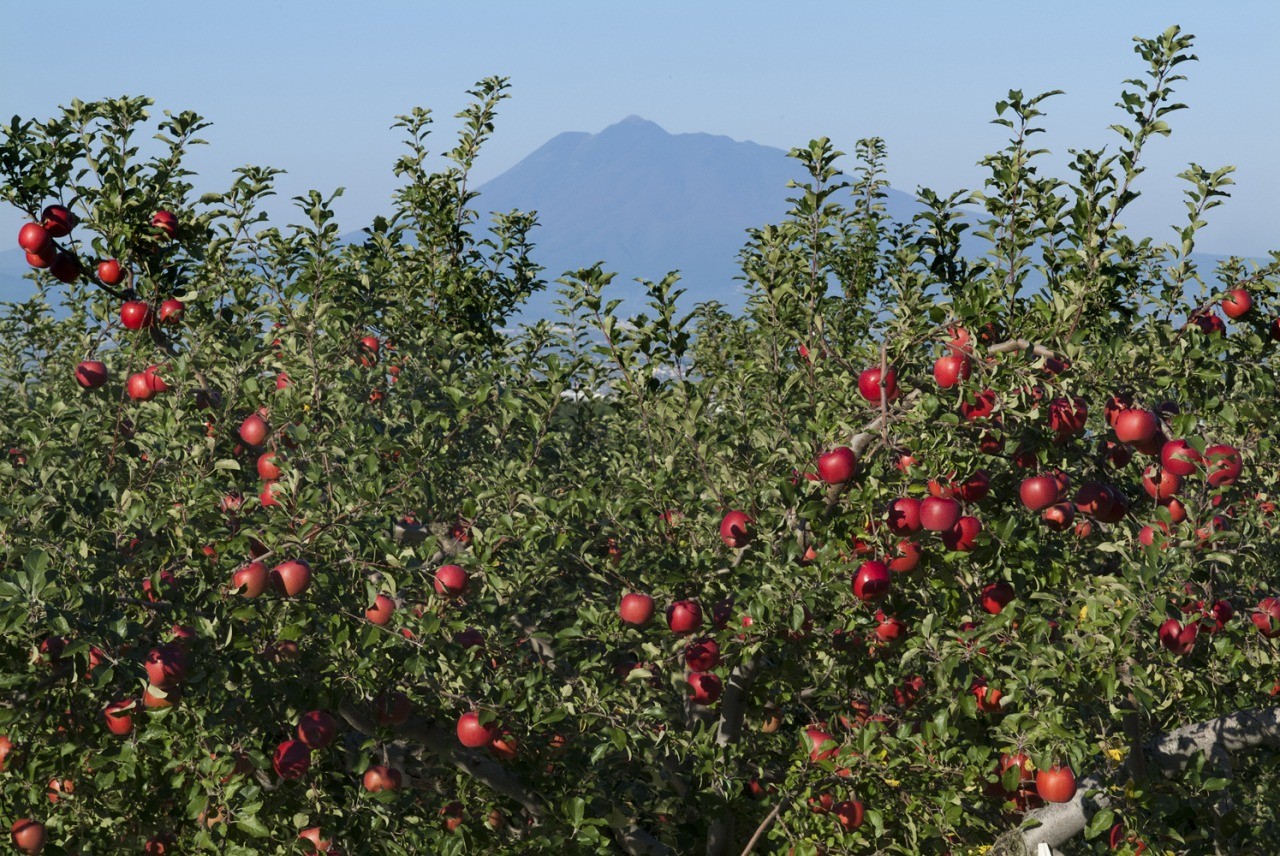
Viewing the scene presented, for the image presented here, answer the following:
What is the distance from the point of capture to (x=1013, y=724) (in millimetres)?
4762

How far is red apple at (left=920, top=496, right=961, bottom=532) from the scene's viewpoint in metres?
4.61

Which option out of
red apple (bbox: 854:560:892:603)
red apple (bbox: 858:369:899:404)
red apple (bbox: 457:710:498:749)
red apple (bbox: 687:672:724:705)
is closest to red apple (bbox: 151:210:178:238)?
red apple (bbox: 457:710:498:749)

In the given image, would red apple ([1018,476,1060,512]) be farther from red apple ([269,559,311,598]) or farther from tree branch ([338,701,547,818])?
red apple ([269,559,311,598])

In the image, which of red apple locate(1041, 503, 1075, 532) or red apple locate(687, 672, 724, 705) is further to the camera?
red apple locate(687, 672, 724, 705)

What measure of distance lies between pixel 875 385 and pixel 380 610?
2.18m

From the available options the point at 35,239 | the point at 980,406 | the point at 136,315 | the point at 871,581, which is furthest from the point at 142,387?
the point at 980,406

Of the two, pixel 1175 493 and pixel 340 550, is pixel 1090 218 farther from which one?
pixel 340 550

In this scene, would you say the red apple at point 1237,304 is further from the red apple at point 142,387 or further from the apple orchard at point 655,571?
the red apple at point 142,387

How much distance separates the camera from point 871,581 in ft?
15.8

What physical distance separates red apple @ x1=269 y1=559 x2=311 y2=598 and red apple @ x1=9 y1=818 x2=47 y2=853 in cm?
172

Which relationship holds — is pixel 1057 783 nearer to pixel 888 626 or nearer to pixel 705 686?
pixel 888 626

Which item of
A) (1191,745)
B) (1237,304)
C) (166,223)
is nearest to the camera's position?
(1237,304)

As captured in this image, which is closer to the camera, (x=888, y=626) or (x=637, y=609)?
(x=888, y=626)

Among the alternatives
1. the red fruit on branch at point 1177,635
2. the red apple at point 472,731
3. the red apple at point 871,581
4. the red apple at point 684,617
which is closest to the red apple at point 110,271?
the red apple at point 472,731
